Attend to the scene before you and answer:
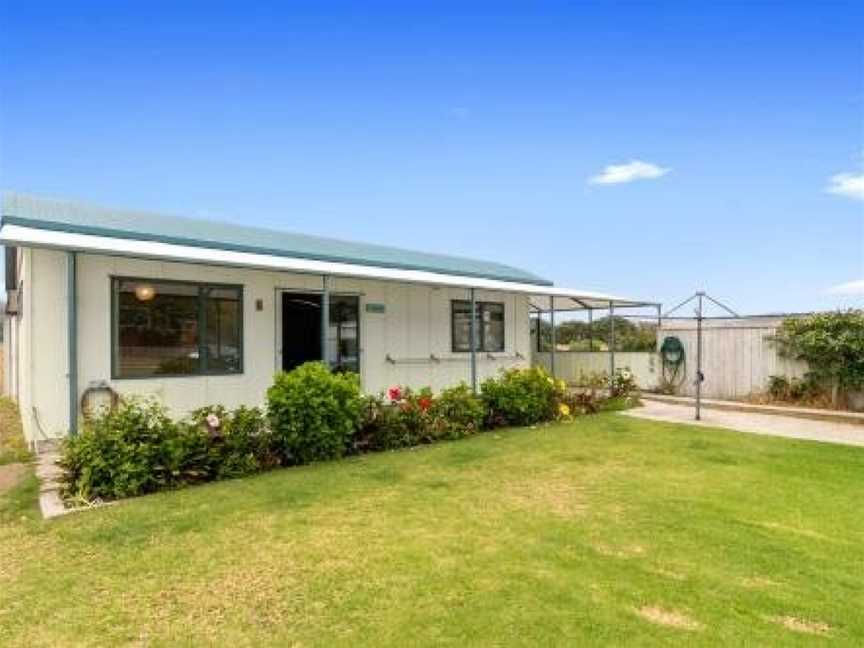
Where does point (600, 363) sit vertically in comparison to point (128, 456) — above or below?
above

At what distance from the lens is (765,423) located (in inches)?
399

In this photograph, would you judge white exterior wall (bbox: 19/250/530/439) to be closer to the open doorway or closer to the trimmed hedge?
the open doorway

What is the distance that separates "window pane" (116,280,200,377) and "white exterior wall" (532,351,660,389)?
8979 millimetres

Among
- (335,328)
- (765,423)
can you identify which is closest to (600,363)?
(765,423)

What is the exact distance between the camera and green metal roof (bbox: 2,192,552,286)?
782 centimetres

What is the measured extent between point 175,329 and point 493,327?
23.6ft

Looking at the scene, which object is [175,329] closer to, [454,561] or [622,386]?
[454,561]

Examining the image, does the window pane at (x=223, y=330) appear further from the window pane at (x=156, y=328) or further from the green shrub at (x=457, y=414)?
the green shrub at (x=457, y=414)

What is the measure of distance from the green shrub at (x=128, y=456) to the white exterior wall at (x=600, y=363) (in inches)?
389

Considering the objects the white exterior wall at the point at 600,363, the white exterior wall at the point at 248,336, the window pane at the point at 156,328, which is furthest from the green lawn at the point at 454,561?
the white exterior wall at the point at 600,363

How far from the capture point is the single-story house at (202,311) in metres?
7.17

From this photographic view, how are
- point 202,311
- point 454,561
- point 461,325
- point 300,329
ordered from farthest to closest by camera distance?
point 461,325, point 300,329, point 202,311, point 454,561

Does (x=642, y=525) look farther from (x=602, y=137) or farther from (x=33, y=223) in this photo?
(x=602, y=137)

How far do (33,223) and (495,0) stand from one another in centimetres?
875
